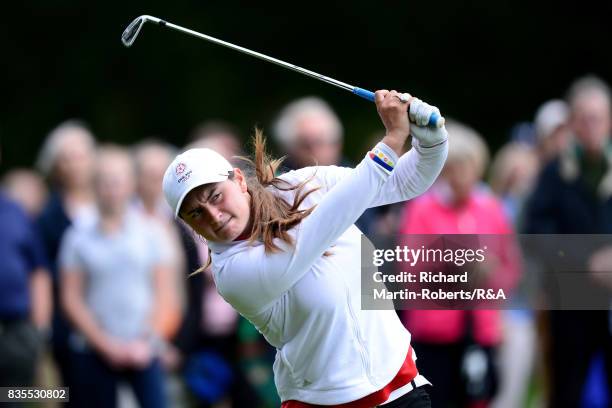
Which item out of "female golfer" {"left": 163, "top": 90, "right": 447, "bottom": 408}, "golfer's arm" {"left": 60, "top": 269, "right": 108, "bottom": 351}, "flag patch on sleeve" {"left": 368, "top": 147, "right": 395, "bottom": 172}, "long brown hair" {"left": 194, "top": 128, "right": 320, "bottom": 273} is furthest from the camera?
"golfer's arm" {"left": 60, "top": 269, "right": 108, "bottom": 351}

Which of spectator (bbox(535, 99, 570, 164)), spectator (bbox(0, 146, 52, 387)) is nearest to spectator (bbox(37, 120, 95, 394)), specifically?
spectator (bbox(0, 146, 52, 387))

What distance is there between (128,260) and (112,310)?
367 mm

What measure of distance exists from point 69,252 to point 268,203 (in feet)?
13.7

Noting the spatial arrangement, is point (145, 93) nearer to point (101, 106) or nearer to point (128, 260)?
point (101, 106)

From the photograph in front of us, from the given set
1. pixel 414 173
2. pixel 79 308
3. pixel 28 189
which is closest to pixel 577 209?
pixel 79 308

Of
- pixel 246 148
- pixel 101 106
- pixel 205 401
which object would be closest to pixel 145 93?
pixel 101 106

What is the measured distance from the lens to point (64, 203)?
8.73 metres

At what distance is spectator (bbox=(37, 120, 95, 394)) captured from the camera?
8.59 m

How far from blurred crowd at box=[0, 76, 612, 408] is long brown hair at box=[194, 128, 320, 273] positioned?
2.63m

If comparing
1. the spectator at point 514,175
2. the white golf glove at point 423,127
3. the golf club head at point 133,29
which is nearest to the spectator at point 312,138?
the golf club head at point 133,29

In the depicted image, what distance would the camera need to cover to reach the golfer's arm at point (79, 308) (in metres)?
8.38

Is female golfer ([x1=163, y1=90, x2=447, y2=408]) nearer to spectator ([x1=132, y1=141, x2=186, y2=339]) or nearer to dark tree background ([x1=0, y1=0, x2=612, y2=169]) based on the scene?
spectator ([x1=132, y1=141, x2=186, y2=339])

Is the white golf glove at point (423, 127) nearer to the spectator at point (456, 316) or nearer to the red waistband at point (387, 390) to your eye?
the red waistband at point (387, 390)

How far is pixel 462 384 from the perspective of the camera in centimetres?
808
